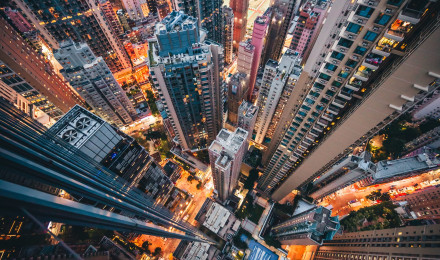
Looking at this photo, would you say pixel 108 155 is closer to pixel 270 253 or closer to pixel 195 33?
pixel 195 33

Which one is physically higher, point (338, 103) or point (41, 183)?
point (338, 103)

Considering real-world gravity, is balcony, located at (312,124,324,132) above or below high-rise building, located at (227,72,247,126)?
below

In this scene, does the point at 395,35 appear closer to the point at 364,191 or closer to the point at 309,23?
the point at 309,23

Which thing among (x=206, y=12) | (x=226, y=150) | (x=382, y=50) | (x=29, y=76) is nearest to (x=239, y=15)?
(x=206, y=12)

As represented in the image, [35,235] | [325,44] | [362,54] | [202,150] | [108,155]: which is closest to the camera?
[35,235]

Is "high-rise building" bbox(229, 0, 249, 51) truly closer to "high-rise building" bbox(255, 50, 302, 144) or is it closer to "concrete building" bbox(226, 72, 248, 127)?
"concrete building" bbox(226, 72, 248, 127)

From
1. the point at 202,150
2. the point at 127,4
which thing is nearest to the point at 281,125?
the point at 202,150

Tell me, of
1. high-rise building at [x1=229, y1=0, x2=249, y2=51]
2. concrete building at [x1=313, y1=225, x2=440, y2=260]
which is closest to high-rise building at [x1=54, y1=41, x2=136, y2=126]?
high-rise building at [x1=229, y1=0, x2=249, y2=51]
